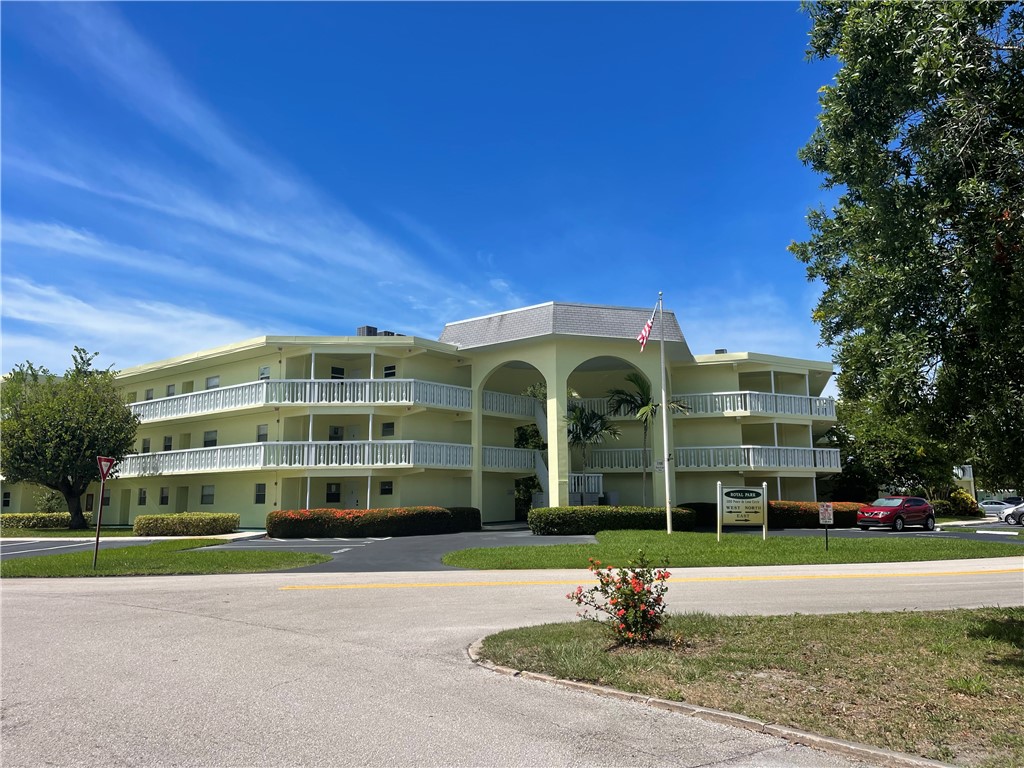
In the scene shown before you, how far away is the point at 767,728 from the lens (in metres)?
5.51

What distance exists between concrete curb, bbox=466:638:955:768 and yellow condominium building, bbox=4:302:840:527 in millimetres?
22829

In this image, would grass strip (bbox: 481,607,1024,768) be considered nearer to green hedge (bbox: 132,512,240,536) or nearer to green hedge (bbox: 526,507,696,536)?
green hedge (bbox: 526,507,696,536)

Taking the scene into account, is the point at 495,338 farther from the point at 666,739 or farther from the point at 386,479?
the point at 666,739

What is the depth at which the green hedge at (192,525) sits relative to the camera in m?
29.5

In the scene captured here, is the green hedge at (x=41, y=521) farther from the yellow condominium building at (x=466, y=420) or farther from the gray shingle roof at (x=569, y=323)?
the gray shingle roof at (x=569, y=323)

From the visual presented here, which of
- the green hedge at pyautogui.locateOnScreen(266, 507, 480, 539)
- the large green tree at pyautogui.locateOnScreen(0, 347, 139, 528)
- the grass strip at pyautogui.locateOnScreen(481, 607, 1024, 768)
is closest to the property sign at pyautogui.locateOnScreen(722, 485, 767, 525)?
the green hedge at pyautogui.locateOnScreen(266, 507, 480, 539)

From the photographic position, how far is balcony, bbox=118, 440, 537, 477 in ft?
96.7

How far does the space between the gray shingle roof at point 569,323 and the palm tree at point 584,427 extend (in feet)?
11.6

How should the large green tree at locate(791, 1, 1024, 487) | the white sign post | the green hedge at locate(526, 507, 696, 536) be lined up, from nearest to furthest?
the large green tree at locate(791, 1, 1024, 487), the white sign post, the green hedge at locate(526, 507, 696, 536)

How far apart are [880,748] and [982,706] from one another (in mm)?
1541

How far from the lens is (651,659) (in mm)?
7426

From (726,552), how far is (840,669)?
43.4 ft

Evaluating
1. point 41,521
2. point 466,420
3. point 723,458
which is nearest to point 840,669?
point 723,458

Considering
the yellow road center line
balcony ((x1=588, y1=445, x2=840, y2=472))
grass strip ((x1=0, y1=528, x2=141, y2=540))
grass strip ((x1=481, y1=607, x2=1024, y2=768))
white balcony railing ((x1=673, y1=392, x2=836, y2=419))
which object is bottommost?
the yellow road center line
